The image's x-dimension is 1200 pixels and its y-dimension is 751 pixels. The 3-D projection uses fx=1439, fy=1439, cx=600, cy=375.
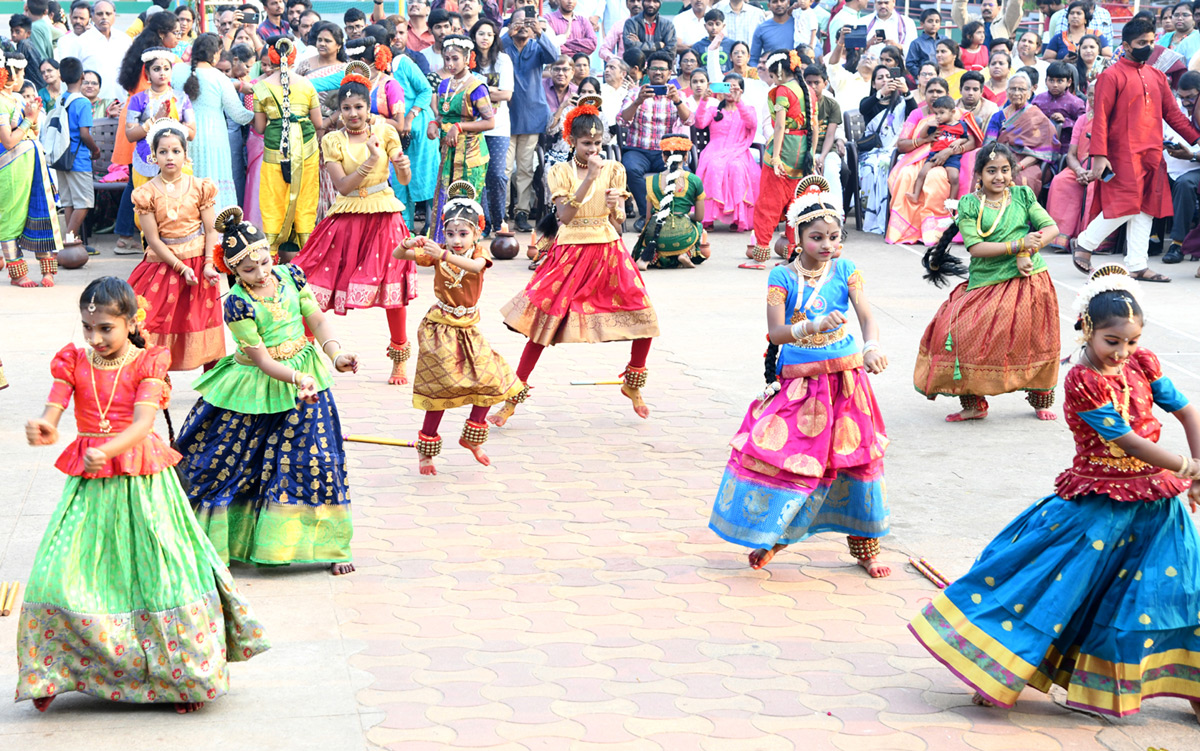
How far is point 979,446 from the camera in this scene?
7621 millimetres

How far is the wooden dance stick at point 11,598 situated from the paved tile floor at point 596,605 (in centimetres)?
9

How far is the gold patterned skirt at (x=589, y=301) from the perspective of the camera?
7.83m

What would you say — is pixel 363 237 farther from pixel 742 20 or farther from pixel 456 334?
pixel 742 20

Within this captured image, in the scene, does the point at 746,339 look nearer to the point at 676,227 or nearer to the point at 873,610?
the point at 676,227

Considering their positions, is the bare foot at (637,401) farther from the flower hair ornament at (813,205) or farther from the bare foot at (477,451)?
the flower hair ornament at (813,205)

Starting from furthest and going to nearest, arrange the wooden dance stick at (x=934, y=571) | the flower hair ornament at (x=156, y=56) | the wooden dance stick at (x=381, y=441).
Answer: the flower hair ornament at (x=156, y=56)
the wooden dance stick at (x=381, y=441)
the wooden dance stick at (x=934, y=571)

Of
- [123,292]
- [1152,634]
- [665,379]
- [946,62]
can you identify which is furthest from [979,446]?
[946,62]

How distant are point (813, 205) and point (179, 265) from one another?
378cm

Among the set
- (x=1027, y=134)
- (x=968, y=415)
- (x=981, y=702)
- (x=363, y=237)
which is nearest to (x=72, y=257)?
(x=363, y=237)

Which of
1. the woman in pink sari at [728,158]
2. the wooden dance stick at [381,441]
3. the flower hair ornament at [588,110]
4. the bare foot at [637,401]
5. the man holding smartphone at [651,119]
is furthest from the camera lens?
the woman in pink sari at [728,158]

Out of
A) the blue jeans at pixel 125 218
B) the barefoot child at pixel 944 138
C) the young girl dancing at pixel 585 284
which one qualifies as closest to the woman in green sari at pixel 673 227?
the barefoot child at pixel 944 138

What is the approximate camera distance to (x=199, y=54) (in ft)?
40.1

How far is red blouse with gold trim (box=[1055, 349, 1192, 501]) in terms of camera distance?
4266mm

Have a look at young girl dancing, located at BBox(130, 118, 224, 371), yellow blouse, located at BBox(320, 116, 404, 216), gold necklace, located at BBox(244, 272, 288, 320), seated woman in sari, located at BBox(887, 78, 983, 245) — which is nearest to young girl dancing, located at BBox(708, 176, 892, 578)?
gold necklace, located at BBox(244, 272, 288, 320)
